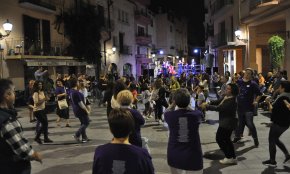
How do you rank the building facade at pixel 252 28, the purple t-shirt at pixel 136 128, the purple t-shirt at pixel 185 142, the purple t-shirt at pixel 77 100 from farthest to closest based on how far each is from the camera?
the building facade at pixel 252 28 < the purple t-shirt at pixel 77 100 < the purple t-shirt at pixel 136 128 < the purple t-shirt at pixel 185 142

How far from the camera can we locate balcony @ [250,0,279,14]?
1972cm

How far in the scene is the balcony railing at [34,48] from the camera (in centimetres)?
2292

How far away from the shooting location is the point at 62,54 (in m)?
28.9

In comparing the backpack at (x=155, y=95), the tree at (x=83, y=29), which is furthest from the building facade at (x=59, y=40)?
the backpack at (x=155, y=95)

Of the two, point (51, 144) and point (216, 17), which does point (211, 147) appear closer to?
point (51, 144)

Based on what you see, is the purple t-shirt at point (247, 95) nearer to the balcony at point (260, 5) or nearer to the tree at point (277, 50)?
the tree at point (277, 50)

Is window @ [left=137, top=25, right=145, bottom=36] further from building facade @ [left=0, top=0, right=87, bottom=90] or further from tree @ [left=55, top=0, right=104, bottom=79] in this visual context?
building facade @ [left=0, top=0, right=87, bottom=90]

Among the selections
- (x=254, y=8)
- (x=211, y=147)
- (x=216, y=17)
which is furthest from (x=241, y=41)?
(x=211, y=147)

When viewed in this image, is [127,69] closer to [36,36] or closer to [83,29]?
[83,29]

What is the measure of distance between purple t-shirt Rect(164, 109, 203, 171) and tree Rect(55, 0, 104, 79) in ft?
83.1

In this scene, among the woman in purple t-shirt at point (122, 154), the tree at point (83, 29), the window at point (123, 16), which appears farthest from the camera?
the window at point (123, 16)

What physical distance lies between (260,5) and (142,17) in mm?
30446

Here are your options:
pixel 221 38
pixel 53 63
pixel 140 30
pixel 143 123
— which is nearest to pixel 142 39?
pixel 140 30

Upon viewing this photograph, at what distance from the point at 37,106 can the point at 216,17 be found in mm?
29720
